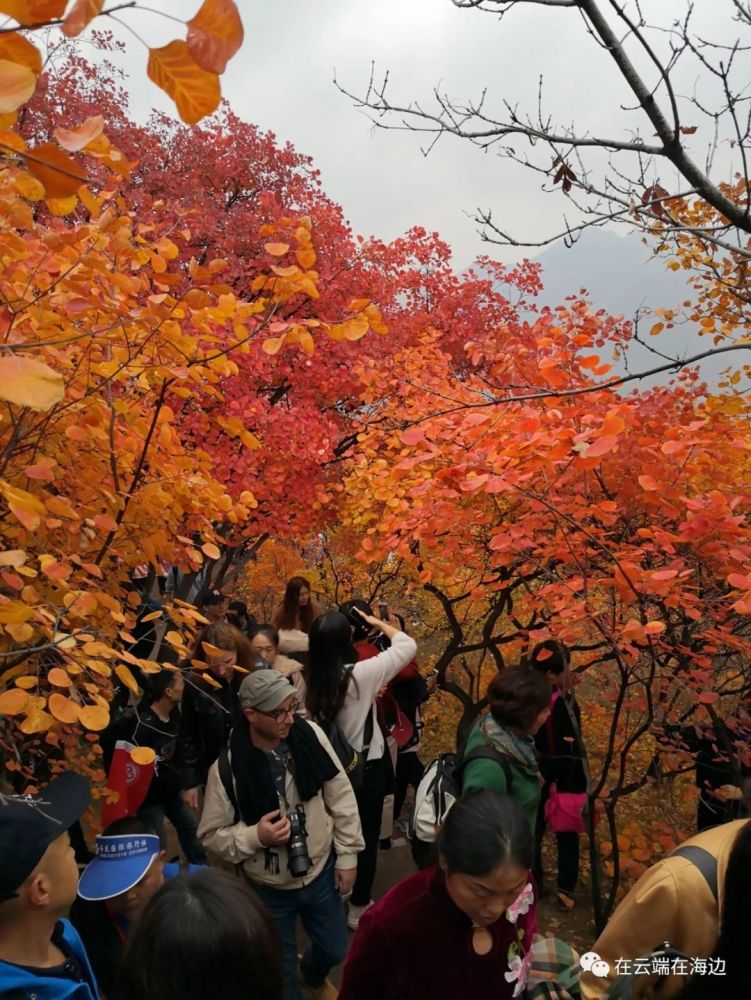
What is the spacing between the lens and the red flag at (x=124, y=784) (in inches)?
149

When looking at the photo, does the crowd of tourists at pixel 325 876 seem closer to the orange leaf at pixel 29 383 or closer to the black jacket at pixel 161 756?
the black jacket at pixel 161 756

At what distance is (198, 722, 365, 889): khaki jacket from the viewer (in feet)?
10.2

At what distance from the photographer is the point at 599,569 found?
4.64 m

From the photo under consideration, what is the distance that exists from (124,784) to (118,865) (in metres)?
1.37

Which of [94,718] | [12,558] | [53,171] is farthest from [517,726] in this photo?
[53,171]

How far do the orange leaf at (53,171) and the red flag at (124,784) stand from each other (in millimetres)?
3361

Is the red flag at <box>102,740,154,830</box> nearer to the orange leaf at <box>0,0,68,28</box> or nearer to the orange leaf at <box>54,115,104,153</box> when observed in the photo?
the orange leaf at <box>54,115,104,153</box>

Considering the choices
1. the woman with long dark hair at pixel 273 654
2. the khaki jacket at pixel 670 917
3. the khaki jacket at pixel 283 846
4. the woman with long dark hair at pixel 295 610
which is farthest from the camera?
the woman with long dark hair at pixel 295 610

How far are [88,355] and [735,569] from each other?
409cm

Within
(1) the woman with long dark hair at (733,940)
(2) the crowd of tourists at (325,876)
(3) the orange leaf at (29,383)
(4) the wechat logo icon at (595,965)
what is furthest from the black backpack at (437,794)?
(3) the orange leaf at (29,383)

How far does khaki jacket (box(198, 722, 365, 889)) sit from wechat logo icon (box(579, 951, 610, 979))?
1.61 m

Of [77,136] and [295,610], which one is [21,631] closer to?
[77,136]

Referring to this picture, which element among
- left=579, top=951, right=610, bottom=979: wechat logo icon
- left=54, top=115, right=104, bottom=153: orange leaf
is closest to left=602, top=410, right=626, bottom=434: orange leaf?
left=579, top=951, right=610, bottom=979: wechat logo icon

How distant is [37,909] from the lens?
1970mm
